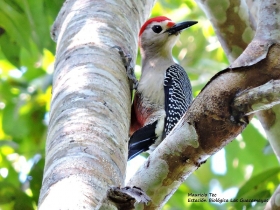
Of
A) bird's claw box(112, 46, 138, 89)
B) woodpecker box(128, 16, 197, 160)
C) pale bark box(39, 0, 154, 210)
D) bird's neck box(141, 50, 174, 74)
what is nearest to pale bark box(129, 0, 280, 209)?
pale bark box(39, 0, 154, 210)

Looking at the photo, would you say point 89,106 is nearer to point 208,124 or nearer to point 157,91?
point 208,124

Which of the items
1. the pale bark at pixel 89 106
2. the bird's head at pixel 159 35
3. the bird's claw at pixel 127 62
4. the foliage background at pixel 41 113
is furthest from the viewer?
the bird's head at pixel 159 35

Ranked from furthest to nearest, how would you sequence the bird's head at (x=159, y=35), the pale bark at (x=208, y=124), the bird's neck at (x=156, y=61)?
the bird's head at (x=159, y=35) < the bird's neck at (x=156, y=61) < the pale bark at (x=208, y=124)

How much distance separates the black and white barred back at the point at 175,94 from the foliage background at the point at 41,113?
18.8 inches

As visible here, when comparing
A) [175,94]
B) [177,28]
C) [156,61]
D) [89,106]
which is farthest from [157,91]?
[89,106]

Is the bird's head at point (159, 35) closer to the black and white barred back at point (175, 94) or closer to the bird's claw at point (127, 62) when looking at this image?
the black and white barred back at point (175, 94)

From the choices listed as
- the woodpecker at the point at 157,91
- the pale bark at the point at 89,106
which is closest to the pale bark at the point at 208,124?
the pale bark at the point at 89,106

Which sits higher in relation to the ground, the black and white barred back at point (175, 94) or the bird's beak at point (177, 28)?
the bird's beak at point (177, 28)

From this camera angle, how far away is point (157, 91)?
4.04 meters

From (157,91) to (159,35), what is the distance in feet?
2.43

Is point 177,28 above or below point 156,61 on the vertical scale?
above

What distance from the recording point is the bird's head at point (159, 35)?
450cm

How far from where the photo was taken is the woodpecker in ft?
12.0

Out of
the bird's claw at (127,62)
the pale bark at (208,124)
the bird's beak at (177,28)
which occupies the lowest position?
the pale bark at (208,124)
